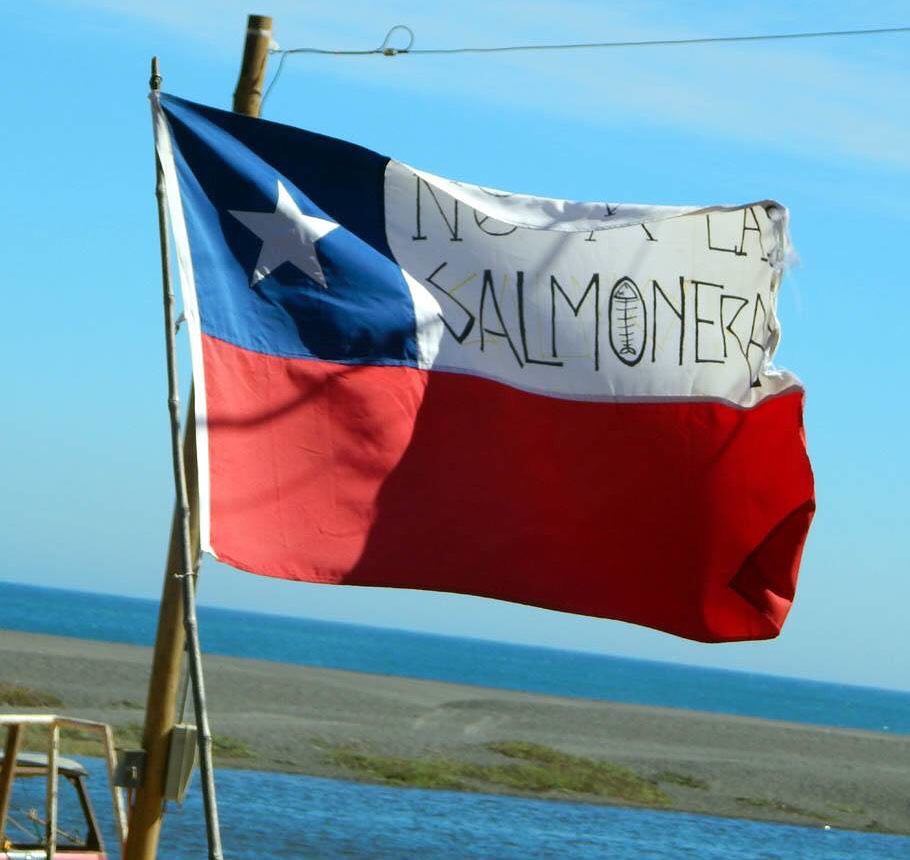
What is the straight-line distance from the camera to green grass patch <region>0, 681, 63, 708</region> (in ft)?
133

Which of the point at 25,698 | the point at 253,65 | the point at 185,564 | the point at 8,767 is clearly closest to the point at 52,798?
the point at 8,767

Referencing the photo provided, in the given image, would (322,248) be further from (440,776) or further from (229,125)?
(440,776)

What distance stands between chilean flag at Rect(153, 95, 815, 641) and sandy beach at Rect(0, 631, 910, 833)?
2676 cm

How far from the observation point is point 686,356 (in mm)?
8914

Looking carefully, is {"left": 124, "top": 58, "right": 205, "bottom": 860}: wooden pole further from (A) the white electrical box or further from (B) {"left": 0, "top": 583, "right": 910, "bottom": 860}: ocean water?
(B) {"left": 0, "top": 583, "right": 910, "bottom": 860}: ocean water

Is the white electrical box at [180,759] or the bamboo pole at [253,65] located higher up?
the bamboo pole at [253,65]

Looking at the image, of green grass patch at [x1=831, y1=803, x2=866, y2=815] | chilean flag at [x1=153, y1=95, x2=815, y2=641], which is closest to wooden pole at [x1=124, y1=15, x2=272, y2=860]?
chilean flag at [x1=153, y1=95, x2=815, y2=641]

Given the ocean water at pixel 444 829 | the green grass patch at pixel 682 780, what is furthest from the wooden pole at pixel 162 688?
the green grass patch at pixel 682 780

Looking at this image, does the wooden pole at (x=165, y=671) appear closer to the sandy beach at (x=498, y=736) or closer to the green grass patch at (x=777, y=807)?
the sandy beach at (x=498, y=736)

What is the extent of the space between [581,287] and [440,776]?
29233mm

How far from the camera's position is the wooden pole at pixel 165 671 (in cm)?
755

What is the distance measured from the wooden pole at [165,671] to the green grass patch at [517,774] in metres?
27.9

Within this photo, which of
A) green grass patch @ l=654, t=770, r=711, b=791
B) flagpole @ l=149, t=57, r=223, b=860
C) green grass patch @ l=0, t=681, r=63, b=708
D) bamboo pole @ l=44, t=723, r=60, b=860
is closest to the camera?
flagpole @ l=149, t=57, r=223, b=860

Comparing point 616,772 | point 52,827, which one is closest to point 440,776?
point 616,772
